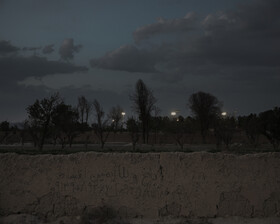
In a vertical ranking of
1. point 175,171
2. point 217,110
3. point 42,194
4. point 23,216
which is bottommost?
point 23,216

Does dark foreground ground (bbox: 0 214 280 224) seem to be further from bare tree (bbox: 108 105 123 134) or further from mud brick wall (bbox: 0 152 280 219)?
bare tree (bbox: 108 105 123 134)

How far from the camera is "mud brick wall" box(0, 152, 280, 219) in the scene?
4.93m

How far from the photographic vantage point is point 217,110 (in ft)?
148

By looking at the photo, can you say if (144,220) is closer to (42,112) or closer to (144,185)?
(144,185)

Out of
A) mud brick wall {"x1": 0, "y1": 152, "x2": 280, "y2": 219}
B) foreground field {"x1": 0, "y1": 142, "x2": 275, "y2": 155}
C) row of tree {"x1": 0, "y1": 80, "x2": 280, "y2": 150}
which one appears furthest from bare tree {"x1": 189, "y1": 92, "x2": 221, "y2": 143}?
mud brick wall {"x1": 0, "y1": 152, "x2": 280, "y2": 219}

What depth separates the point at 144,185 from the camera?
4.98m

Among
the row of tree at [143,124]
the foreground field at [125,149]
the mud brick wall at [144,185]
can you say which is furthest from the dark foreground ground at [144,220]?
the row of tree at [143,124]

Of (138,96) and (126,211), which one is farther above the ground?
(138,96)

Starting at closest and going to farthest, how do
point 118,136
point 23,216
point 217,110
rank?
point 23,216 → point 118,136 → point 217,110

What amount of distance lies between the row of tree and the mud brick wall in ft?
51.6

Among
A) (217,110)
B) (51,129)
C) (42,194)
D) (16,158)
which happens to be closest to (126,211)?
(42,194)

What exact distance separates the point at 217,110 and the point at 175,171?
41.6 metres

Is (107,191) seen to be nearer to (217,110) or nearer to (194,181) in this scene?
(194,181)

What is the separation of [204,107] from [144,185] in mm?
39322
